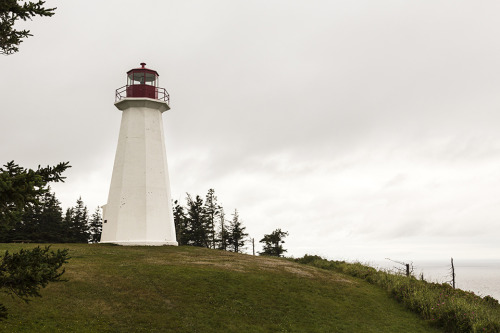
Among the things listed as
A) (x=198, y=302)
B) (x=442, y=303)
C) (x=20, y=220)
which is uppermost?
(x=20, y=220)

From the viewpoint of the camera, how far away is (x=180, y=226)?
6253 cm

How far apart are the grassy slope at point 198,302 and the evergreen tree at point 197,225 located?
36136 mm

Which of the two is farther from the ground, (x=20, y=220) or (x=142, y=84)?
(x=142, y=84)

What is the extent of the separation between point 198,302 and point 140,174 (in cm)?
1819

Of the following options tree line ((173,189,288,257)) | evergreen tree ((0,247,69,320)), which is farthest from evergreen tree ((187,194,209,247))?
evergreen tree ((0,247,69,320))

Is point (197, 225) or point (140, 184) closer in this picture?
point (140, 184)

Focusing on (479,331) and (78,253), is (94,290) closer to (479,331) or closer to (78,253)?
(78,253)

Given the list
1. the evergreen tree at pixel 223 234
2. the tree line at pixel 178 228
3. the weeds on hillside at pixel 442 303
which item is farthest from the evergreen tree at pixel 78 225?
the weeds on hillside at pixel 442 303

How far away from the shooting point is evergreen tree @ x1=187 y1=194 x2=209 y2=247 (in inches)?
2397

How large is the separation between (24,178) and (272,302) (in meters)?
13.3

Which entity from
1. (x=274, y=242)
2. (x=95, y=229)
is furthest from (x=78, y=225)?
(x=274, y=242)

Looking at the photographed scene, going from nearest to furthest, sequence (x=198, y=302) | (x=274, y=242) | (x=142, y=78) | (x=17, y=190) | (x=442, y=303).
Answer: (x=17, y=190) → (x=198, y=302) → (x=442, y=303) → (x=142, y=78) → (x=274, y=242)

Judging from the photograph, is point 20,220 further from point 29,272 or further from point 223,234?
point 223,234

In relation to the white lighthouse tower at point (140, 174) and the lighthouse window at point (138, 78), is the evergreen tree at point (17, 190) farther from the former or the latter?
the lighthouse window at point (138, 78)
